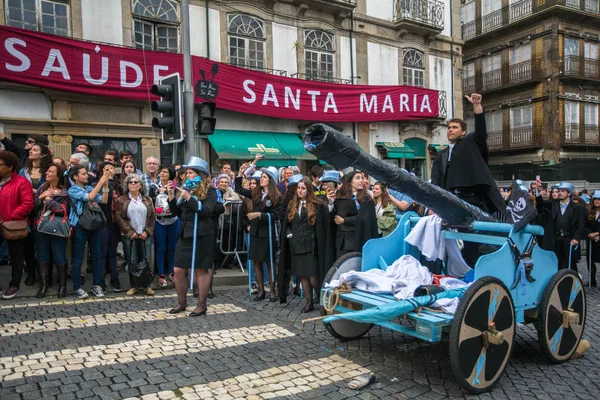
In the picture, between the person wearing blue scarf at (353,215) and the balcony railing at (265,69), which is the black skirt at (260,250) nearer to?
the person wearing blue scarf at (353,215)

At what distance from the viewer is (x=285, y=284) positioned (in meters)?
7.07

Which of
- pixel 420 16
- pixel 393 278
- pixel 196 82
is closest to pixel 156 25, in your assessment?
pixel 196 82

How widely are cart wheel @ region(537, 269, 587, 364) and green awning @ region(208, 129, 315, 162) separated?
11388 mm

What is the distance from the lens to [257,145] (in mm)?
16125

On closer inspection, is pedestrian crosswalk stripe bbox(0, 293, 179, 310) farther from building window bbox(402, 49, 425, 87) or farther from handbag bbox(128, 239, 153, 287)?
building window bbox(402, 49, 425, 87)

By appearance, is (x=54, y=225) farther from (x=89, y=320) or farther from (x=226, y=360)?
(x=226, y=360)

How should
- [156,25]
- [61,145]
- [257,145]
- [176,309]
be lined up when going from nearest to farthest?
1. [176,309]
2. [61,145]
3. [156,25]
4. [257,145]

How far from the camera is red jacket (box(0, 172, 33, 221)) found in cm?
679

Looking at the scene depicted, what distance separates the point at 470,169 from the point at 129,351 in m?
3.95

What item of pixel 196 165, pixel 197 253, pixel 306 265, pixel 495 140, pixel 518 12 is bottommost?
pixel 306 265

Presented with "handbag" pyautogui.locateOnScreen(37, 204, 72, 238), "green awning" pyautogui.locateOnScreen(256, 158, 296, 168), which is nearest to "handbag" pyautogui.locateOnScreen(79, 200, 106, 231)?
"handbag" pyautogui.locateOnScreen(37, 204, 72, 238)

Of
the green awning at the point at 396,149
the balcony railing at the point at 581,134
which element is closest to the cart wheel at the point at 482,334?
the green awning at the point at 396,149

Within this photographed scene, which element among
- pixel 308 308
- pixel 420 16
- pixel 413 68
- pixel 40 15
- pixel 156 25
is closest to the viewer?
pixel 308 308

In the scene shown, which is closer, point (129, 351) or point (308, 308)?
point (129, 351)
